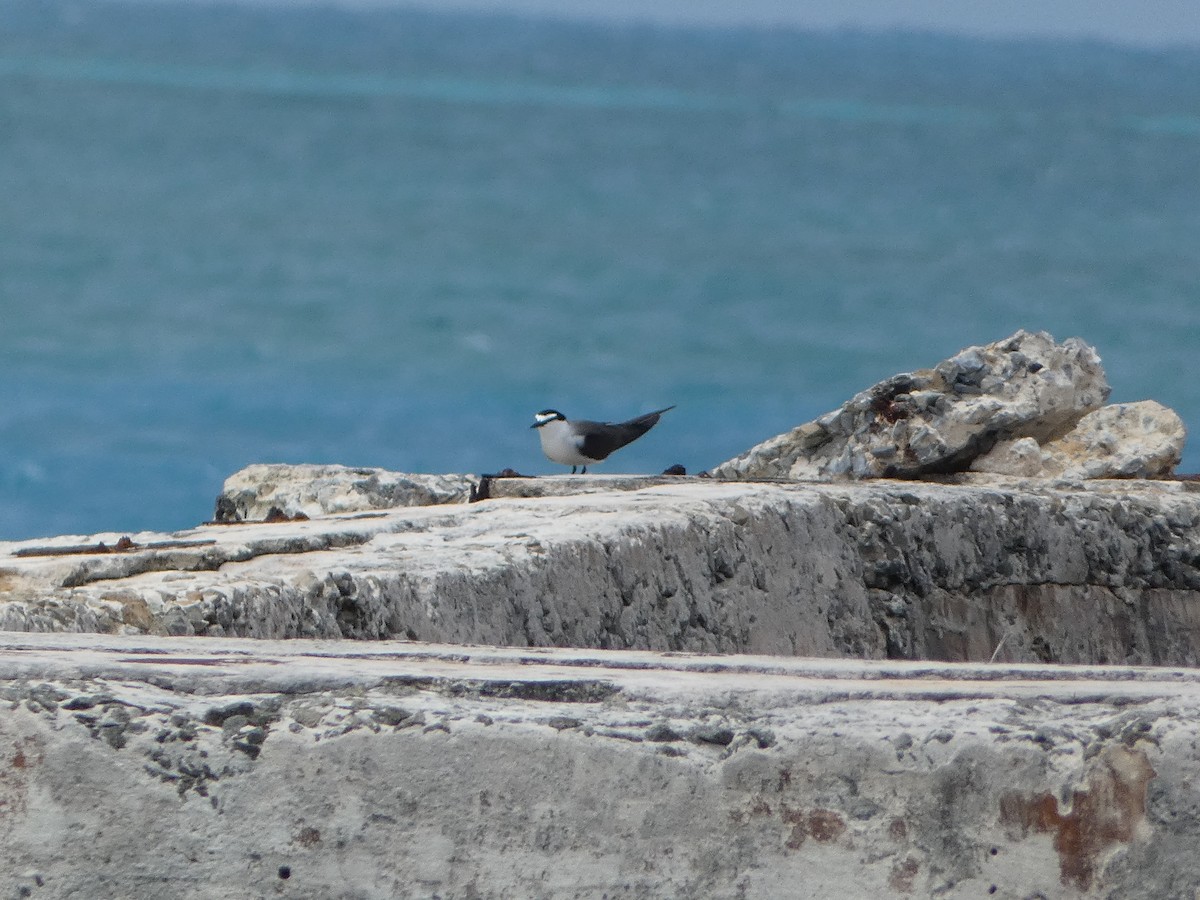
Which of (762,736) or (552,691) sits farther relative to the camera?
(552,691)

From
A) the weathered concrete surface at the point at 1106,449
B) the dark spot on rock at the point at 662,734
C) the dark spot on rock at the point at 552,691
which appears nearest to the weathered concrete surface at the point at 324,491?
the weathered concrete surface at the point at 1106,449

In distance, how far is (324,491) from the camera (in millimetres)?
5230

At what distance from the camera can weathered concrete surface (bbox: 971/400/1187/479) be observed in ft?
17.5

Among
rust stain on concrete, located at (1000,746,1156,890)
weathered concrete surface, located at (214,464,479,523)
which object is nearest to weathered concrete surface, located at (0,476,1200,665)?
weathered concrete surface, located at (214,464,479,523)

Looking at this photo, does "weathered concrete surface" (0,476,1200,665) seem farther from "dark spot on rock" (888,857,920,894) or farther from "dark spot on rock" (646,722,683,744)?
"dark spot on rock" (888,857,920,894)

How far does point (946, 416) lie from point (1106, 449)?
0.60 meters

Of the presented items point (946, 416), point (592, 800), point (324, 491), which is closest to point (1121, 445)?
point (946, 416)

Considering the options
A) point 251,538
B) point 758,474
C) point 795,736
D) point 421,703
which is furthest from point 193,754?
point 758,474

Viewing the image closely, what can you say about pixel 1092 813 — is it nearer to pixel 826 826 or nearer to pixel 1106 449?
pixel 826 826

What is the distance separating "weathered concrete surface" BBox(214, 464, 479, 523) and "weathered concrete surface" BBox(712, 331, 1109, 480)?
33.7 inches

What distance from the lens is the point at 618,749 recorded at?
1.78 m

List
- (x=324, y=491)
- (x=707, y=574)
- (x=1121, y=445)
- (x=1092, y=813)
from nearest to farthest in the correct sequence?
(x=1092, y=813)
(x=707, y=574)
(x=324, y=491)
(x=1121, y=445)

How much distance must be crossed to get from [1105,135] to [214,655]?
41.0 m

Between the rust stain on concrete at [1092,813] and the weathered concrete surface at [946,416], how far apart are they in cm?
335
